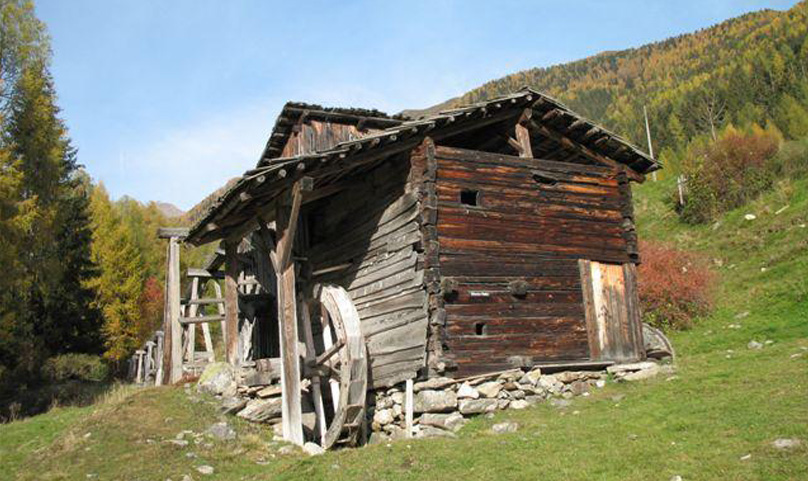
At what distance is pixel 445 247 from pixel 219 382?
5.15m

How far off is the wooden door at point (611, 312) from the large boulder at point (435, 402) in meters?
3.44

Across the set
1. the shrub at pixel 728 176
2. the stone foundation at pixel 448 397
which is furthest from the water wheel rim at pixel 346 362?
the shrub at pixel 728 176

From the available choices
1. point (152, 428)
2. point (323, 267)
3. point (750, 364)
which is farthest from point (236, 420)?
point (750, 364)

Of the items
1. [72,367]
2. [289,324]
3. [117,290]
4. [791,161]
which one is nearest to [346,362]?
[289,324]

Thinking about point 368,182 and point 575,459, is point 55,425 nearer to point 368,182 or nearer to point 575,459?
point 368,182

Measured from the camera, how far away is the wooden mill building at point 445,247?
11250 mm

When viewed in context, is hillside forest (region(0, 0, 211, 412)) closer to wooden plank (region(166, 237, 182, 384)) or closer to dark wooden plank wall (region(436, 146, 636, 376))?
wooden plank (region(166, 237, 182, 384))

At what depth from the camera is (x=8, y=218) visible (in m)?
16.6

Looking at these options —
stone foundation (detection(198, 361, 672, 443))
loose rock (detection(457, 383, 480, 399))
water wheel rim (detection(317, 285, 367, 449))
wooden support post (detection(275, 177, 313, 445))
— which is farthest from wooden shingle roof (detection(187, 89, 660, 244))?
loose rock (detection(457, 383, 480, 399))

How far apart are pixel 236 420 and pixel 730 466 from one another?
25.4 feet

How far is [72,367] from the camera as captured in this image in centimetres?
2345

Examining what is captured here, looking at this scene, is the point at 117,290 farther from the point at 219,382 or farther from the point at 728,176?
the point at 728,176

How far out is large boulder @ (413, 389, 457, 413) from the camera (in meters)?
10.8

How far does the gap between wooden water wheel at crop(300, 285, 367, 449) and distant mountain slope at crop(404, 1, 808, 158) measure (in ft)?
18.4
